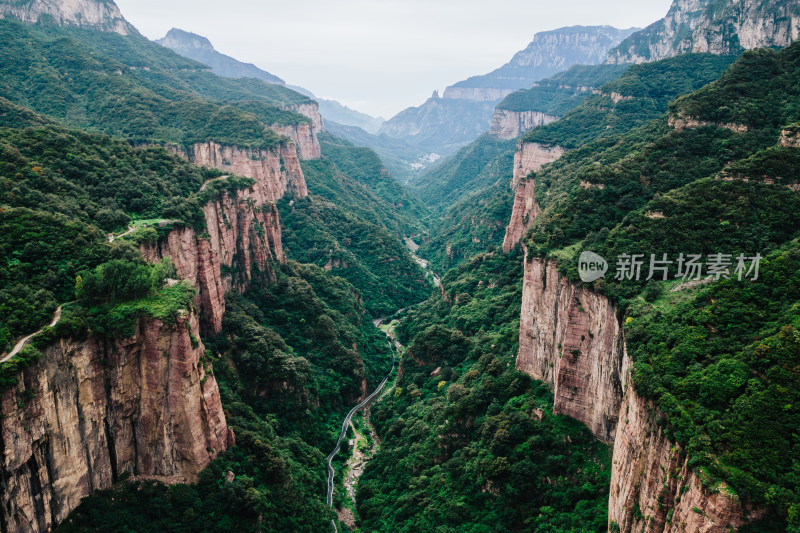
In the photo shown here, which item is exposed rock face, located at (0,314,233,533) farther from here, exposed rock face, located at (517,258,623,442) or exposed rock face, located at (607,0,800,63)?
exposed rock face, located at (607,0,800,63)

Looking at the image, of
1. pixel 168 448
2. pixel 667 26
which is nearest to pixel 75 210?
pixel 168 448

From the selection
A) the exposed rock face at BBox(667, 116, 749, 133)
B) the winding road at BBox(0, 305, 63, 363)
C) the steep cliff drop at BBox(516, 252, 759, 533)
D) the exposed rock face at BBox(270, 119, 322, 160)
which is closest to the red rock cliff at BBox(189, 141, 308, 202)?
the exposed rock face at BBox(270, 119, 322, 160)

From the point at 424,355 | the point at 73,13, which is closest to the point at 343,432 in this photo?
the point at 424,355

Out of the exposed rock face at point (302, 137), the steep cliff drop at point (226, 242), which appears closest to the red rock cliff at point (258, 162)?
the steep cliff drop at point (226, 242)

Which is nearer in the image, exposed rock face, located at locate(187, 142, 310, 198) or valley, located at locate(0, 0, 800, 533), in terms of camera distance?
valley, located at locate(0, 0, 800, 533)

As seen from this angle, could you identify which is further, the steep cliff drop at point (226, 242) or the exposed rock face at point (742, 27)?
the exposed rock face at point (742, 27)

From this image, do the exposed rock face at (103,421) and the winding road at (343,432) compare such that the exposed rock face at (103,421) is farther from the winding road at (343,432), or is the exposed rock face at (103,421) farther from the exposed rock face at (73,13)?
the exposed rock face at (73,13)

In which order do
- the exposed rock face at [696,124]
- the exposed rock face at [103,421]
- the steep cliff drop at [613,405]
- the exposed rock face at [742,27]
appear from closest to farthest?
the steep cliff drop at [613,405] → the exposed rock face at [103,421] → the exposed rock face at [696,124] → the exposed rock face at [742,27]

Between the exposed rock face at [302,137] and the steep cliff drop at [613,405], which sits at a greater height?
the exposed rock face at [302,137]

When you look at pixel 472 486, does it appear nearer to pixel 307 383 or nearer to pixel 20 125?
pixel 307 383
